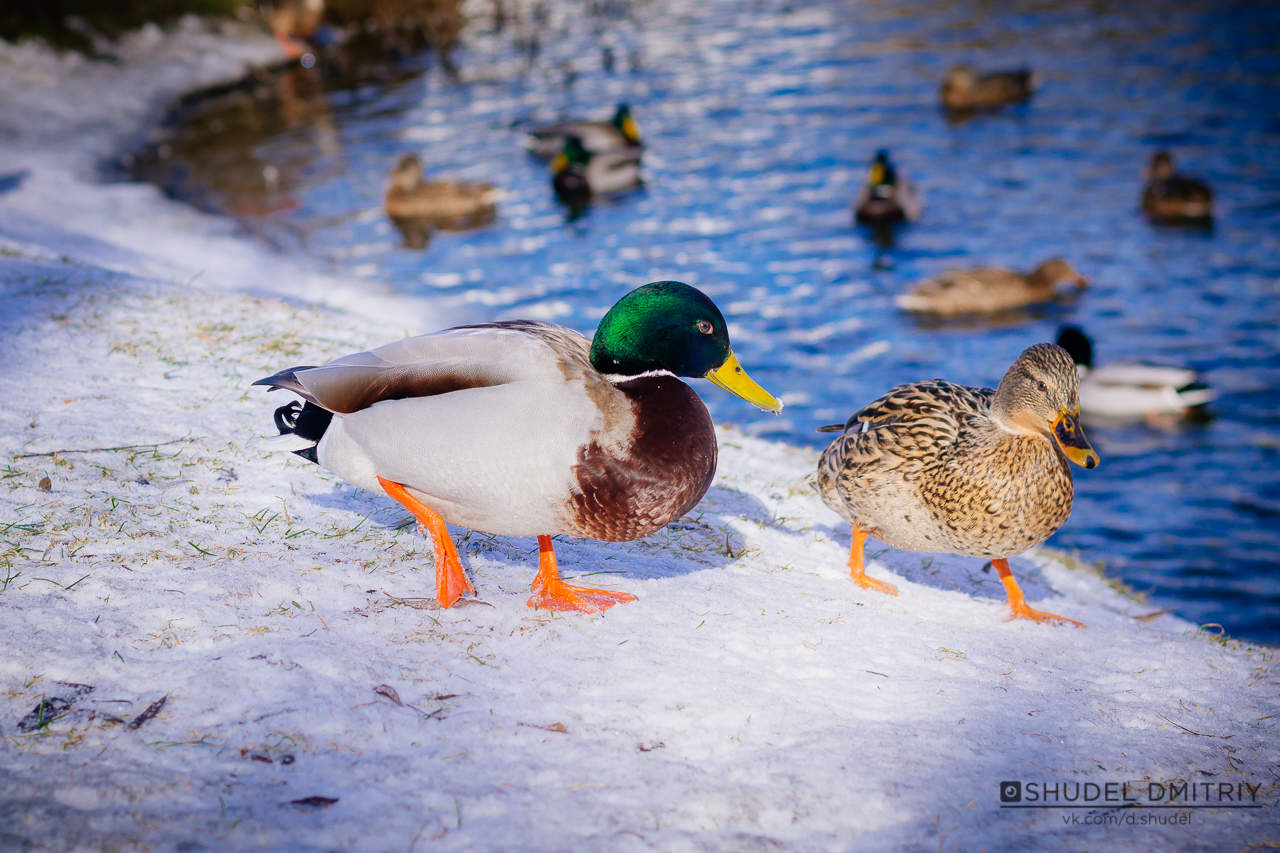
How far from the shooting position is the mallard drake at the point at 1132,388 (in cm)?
861

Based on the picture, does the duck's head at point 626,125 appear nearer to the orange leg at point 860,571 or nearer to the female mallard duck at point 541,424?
the orange leg at point 860,571

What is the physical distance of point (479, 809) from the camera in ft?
8.46

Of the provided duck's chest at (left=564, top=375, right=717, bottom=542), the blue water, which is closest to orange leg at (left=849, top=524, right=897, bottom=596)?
duck's chest at (left=564, top=375, right=717, bottom=542)

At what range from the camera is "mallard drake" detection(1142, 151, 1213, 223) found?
11.9 meters

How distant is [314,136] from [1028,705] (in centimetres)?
1670

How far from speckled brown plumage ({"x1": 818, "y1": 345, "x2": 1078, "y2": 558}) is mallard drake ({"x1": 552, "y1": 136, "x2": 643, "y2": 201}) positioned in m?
A: 10.7

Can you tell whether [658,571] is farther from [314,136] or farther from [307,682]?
[314,136]

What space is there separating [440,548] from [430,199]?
1066cm

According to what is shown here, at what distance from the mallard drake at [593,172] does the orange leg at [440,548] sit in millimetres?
11417

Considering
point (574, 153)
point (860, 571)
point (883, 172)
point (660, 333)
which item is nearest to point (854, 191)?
point (883, 172)

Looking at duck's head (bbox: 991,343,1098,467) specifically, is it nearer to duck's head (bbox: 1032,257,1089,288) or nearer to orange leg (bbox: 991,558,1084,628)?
orange leg (bbox: 991,558,1084,628)

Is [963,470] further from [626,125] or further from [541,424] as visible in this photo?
[626,125]

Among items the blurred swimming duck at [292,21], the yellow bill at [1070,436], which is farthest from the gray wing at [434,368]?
the blurred swimming duck at [292,21]

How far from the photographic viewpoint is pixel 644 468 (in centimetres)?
340
